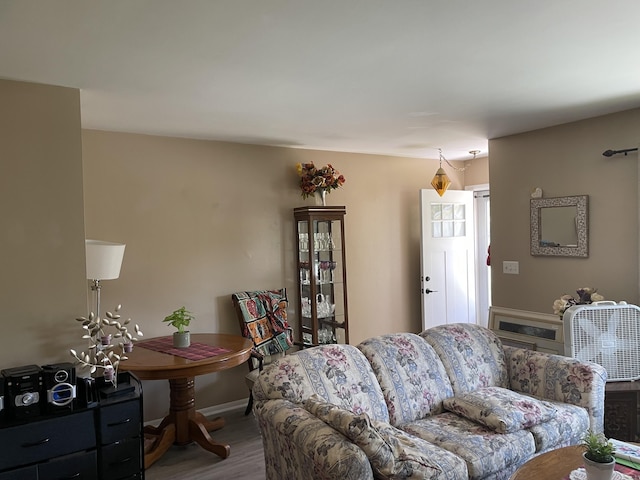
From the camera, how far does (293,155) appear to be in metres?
4.79

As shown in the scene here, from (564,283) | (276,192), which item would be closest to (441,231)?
(564,283)

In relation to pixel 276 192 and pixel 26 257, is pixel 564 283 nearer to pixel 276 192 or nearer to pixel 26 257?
pixel 276 192

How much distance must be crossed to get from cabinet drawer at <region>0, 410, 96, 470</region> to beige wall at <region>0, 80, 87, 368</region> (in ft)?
1.23

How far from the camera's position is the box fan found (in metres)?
3.20

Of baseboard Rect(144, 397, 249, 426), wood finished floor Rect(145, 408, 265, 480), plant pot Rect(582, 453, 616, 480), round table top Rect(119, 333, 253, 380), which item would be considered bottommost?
wood finished floor Rect(145, 408, 265, 480)

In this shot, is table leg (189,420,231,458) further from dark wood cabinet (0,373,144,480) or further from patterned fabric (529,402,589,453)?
patterned fabric (529,402,589,453)

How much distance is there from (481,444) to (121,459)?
6.34 feet

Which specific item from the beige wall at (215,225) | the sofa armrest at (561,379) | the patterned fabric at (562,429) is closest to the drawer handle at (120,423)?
the beige wall at (215,225)

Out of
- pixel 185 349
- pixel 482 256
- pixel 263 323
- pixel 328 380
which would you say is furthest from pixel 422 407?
pixel 482 256

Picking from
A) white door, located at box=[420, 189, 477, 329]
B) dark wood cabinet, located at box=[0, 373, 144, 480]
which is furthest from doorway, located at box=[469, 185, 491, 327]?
dark wood cabinet, located at box=[0, 373, 144, 480]

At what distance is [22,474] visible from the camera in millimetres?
2350

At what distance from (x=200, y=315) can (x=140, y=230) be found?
2.93 feet

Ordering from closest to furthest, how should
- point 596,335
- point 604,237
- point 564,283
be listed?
point 596,335
point 604,237
point 564,283

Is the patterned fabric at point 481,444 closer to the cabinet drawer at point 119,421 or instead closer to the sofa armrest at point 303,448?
the sofa armrest at point 303,448
